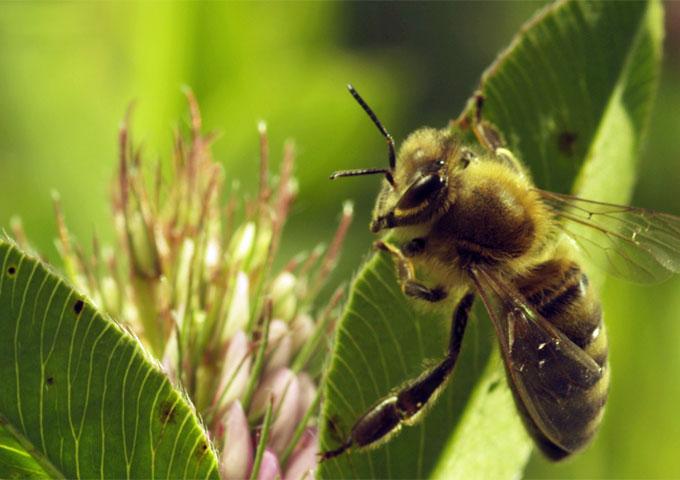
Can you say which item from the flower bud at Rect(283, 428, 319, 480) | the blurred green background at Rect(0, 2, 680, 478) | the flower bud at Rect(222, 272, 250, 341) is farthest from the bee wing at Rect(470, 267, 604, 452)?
the blurred green background at Rect(0, 2, 680, 478)

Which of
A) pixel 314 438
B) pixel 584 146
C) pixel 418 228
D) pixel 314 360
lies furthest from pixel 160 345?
pixel 584 146

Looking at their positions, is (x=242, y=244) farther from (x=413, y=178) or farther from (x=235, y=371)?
(x=413, y=178)

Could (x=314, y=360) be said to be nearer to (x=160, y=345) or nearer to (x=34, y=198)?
(x=160, y=345)

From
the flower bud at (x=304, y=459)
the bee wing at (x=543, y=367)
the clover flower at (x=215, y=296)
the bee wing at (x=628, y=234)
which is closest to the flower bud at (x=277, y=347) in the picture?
the clover flower at (x=215, y=296)

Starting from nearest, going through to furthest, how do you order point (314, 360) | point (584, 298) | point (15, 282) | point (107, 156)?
point (15, 282) < point (584, 298) < point (314, 360) < point (107, 156)

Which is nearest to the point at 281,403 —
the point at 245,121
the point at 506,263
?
the point at 506,263

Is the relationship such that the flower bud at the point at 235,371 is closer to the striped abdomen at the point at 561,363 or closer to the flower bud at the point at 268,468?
the flower bud at the point at 268,468
